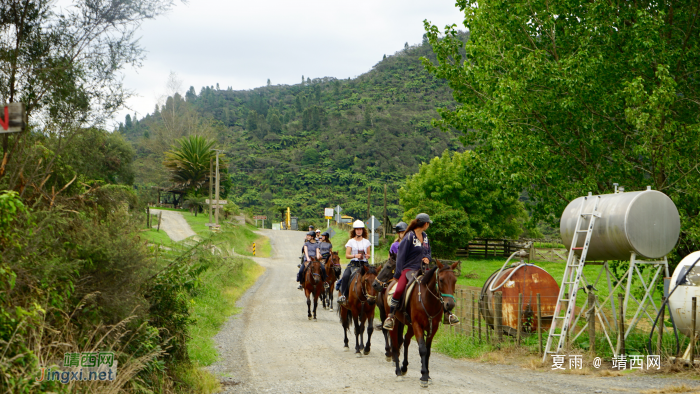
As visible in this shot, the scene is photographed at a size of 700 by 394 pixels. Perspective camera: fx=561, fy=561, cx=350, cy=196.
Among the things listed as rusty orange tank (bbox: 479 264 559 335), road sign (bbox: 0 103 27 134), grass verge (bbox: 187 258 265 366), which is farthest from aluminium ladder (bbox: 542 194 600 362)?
road sign (bbox: 0 103 27 134)

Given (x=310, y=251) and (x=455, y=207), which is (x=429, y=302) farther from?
(x=455, y=207)

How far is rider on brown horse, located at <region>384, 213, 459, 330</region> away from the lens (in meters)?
Answer: 9.25

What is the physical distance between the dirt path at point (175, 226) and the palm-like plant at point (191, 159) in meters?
5.27

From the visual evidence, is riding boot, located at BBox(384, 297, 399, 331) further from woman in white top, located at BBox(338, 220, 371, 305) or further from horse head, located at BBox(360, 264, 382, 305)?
woman in white top, located at BBox(338, 220, 371, 305)

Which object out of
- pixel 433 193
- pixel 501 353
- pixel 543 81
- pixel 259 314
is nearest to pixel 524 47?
pixel 543 81

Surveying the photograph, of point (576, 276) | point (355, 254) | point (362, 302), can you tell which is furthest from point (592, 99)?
point (362, 302)

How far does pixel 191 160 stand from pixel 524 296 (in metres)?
55.4

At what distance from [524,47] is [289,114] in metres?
153

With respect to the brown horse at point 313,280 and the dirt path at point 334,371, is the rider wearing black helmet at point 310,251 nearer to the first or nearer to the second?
the brown horse at point 313,280

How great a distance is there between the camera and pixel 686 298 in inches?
411

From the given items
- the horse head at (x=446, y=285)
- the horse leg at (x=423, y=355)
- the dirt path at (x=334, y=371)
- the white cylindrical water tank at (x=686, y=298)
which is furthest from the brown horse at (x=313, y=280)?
the white cylindrical water tank at (x=686, y=298)

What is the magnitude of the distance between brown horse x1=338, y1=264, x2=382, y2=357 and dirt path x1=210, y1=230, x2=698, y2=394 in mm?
339

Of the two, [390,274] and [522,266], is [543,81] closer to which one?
[522,266]

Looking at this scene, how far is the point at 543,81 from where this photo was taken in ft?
53.9
